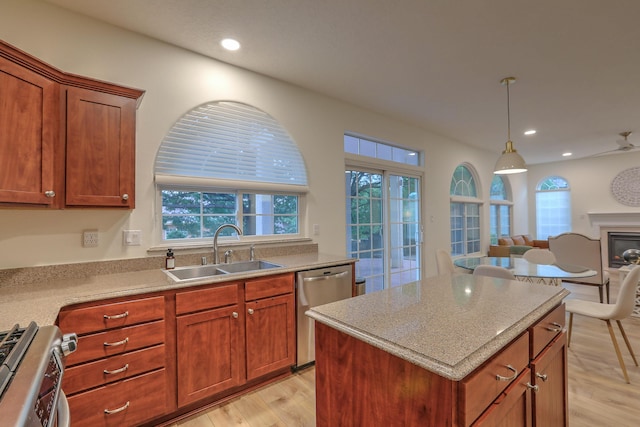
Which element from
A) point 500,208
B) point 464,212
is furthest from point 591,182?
point 464,212

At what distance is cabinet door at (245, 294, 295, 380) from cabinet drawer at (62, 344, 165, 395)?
585 millimetres

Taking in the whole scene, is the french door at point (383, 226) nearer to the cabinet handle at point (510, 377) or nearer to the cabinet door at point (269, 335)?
the cabinet door at point (269, 335)

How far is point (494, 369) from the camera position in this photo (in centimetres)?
97

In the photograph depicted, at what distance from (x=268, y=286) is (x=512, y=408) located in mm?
1583

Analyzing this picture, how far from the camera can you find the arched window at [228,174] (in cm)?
242

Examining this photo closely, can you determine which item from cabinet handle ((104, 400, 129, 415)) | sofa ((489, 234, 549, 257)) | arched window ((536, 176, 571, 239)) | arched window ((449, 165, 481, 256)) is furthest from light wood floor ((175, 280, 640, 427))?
arched window ((536, 176, 571, 239))

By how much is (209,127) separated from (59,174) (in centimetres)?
114

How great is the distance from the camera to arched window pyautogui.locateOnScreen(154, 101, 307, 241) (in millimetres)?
2424

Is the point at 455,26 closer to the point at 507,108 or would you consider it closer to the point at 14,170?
the point at 507,108

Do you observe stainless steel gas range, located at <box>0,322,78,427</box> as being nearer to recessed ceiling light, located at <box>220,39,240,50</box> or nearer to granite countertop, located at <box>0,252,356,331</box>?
granite countertop, located at <box>0,252,356,331</box>

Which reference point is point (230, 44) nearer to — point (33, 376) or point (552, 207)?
point (33, 376)

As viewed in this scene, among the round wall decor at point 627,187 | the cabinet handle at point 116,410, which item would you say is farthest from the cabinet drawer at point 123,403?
the round wall decor at point 627,187

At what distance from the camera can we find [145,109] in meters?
2.27

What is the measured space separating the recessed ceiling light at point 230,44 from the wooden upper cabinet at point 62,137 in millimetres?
810
